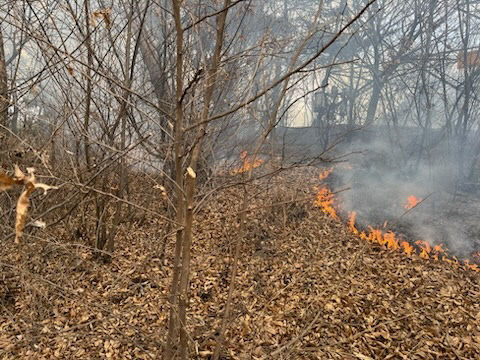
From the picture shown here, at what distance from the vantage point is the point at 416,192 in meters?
8.02

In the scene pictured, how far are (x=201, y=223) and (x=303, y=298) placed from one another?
2.47 metres

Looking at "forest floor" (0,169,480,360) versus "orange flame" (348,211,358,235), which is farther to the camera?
"orange flame" (348,211,358,235)

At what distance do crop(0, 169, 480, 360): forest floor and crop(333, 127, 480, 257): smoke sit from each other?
3.89 ft

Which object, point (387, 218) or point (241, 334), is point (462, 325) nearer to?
point (241, 334)

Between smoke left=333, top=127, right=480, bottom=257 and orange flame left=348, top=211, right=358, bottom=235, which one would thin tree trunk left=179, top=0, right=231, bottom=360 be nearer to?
smoke left=333, top=127, right=480, bottom=257

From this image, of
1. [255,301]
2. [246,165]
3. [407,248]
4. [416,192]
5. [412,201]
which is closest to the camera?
[246,165]

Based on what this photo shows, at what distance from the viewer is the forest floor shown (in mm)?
3209

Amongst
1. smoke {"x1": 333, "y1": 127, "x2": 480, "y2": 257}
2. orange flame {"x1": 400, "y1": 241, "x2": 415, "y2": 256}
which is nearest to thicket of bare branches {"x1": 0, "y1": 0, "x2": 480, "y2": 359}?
smoke {"x1": 333, "y1": 127, "x2": 480, "y2": 257}

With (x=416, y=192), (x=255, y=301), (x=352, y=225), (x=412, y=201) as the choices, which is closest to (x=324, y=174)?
(x=416, y=192)

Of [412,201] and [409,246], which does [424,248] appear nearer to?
[409,246]

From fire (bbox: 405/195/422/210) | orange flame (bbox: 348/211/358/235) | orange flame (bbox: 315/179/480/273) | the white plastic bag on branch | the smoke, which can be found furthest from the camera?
fire (bbox: 405/195/422/210)

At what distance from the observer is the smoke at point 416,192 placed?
605 cm

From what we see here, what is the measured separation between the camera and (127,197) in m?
4.71

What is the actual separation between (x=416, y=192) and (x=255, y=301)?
19.0 feet
